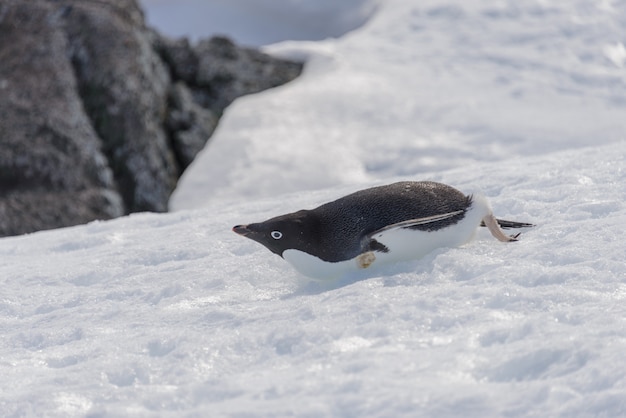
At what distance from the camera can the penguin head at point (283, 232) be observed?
383cm

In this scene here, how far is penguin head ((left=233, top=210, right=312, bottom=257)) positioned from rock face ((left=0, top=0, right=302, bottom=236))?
5830mm

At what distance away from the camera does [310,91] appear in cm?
1181

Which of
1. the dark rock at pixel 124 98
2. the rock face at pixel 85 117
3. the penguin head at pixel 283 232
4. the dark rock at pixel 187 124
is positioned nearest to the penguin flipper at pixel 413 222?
the penguin head at pixel 283 232

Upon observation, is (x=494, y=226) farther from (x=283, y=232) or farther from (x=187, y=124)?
(x=187, y=124)

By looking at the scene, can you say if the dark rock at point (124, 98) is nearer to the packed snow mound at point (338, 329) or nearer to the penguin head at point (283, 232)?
the packed snow mound at point (338, 329)

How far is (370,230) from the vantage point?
12.4 ft

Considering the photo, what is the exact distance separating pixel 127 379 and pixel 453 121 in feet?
27.2

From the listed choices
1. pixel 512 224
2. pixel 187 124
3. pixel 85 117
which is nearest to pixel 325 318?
pixel 512 224

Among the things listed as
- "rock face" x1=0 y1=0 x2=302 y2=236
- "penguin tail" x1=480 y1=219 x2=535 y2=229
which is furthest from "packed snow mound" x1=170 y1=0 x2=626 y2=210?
Answer: "penguin tail" x1=480 y1=219 x2=535 y2=229

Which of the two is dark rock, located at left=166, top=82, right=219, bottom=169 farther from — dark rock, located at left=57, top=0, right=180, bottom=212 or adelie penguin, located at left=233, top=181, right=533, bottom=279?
adelie penguin, located at left=233, top=181, right=533, bottom=279

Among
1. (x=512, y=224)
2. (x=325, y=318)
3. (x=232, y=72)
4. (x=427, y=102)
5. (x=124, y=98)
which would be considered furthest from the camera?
(x=232, y=72)

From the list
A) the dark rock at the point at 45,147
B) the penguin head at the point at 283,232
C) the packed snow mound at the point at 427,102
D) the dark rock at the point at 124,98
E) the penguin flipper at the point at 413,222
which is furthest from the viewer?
the dark rock at the point at 124,98

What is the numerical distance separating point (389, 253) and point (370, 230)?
15 cm

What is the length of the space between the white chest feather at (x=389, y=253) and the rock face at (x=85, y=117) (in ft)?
19.8
